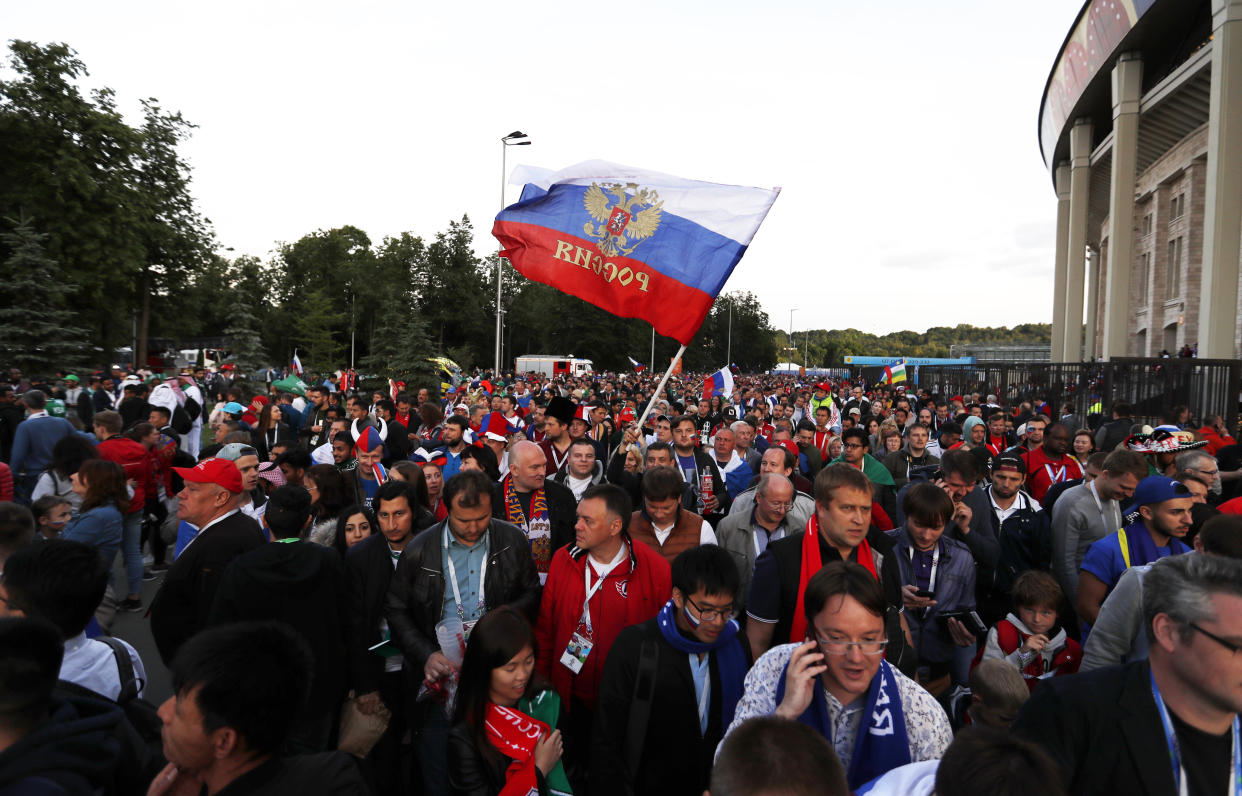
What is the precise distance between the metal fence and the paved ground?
46.6 feet

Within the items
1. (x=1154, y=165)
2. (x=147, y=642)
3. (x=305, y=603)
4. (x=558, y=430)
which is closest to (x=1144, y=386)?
(x=558, y=430)

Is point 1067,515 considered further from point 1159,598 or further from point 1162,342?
point 1162,342

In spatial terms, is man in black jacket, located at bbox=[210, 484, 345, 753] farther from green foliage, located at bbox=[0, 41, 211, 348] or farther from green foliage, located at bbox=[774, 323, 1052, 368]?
green foliage, located at bbox=[774, 323, 1052, 368]

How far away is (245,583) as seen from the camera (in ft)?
11.4

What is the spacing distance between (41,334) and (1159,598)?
114 feet

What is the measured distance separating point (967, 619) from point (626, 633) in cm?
235

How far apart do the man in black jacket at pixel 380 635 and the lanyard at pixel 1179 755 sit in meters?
3.38

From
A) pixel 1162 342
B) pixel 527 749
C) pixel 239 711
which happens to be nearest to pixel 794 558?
pixel 527 749

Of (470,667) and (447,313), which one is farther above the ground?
(447,313)

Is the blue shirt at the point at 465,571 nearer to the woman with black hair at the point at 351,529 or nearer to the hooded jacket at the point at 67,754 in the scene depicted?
the woman with black hair at the point at 351,529

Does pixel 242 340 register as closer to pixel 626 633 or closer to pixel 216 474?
pixel 216 474

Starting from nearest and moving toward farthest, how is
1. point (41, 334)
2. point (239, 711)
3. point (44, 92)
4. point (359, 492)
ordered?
1. point (239, 711)
2. point (359, 492)
3. point (41, 334)
4. point (44, 92)

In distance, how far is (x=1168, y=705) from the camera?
2051 millimetres

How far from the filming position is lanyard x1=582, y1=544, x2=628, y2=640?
3.78 metres
